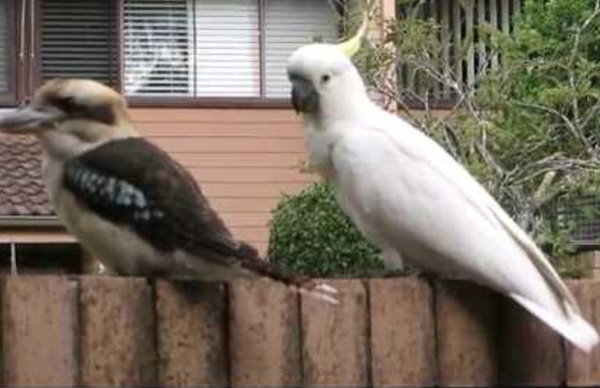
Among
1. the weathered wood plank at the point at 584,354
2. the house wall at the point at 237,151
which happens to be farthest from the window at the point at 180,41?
the weathered wood plank at the point at 584,354

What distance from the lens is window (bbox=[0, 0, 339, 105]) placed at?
1844 cm

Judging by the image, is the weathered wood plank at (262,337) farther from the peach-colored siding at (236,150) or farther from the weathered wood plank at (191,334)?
the peach-colored siding at (236,150)

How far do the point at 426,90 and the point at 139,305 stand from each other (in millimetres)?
11708

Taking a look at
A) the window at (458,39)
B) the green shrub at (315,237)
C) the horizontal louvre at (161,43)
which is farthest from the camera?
the horizontal louvre at (161,43)

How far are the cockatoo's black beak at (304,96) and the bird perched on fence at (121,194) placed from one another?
0.95 m

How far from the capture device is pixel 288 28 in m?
18.8

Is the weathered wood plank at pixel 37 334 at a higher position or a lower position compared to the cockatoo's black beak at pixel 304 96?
lower

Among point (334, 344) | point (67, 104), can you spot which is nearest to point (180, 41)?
point (67, 104)

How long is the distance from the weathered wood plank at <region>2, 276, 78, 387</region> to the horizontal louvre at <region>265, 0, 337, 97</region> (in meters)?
15.1

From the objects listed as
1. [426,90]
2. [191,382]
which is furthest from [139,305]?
[426,90]

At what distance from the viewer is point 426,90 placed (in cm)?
1515

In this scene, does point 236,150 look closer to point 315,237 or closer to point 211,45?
point 211,45

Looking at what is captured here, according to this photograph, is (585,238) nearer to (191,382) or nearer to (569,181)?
(569,181)

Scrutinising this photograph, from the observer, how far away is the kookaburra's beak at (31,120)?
3660 millimetres
